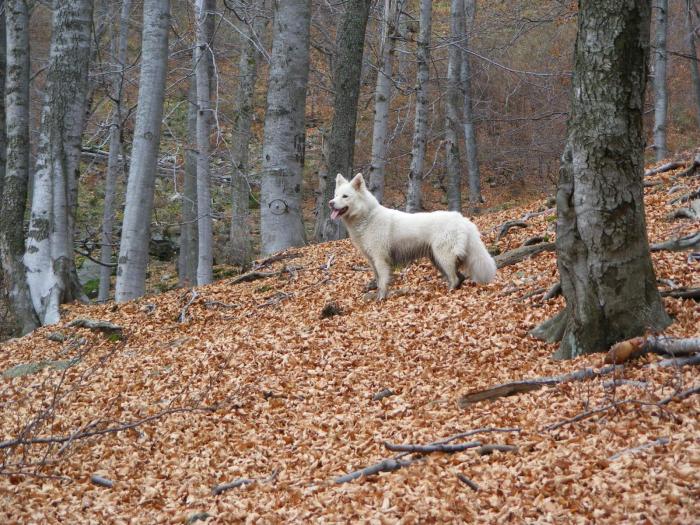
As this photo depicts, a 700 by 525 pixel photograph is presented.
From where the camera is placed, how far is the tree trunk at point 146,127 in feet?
36.7

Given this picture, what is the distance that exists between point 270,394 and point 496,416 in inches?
94.4

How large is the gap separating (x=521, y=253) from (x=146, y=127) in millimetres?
6342

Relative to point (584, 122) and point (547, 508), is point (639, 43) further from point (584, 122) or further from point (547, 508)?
point (547, 508)

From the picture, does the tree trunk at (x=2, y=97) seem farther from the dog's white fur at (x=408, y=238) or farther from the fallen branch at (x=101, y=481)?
the fallen branch at (x=101, y=481)

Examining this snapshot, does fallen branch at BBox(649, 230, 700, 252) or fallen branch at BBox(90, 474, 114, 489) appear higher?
fallen branch at BBox(649, 230, 700, 252)

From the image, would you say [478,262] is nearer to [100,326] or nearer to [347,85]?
[100,326]

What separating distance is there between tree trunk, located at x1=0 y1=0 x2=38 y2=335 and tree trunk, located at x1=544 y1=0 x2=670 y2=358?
31.0 ft

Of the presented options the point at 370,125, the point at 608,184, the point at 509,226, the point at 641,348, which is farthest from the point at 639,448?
the point at 370,125

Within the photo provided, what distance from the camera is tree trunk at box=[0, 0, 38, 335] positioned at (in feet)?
38.3

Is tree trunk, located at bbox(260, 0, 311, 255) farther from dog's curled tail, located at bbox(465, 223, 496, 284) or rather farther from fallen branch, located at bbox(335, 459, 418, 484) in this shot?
fallen branch, located at bbox(335, 459, 418, 484)

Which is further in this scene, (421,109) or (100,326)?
(421,109)

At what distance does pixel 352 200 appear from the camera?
933cm

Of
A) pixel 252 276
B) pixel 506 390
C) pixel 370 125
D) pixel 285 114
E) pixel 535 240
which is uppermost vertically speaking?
pixel 370 125

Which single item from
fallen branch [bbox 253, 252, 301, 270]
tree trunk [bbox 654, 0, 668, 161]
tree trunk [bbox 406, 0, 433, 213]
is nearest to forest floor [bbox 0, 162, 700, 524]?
fallen branch [bbox 253, 252, 301, 270]
